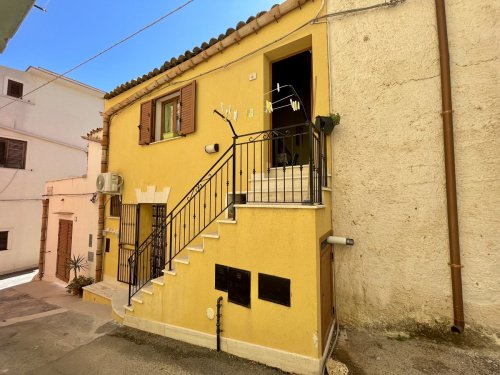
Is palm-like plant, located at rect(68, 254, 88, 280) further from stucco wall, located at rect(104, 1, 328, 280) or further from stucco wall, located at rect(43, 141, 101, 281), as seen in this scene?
stucco wall, located at rect(104, 1, 328, 280)

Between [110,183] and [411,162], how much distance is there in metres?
7.67

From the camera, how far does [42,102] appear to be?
13938 mm

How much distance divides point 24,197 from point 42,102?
526cm

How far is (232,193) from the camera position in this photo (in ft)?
16.6

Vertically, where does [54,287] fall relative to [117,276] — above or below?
below

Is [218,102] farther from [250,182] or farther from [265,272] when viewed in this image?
[265,272]

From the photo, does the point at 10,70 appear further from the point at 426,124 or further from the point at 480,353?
the point at 480,353

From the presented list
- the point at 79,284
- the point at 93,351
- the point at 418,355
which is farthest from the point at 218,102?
the point at 79,284

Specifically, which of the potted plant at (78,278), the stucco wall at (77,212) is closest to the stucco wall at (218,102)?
the potted plant at (78,278)

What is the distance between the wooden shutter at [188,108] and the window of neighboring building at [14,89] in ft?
41.0

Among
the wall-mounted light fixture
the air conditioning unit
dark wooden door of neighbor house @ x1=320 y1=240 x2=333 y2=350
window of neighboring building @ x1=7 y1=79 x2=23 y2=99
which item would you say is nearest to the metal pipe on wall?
dark wooden door of neighbor house @ x1=320 y1=240 x2=333 y2=350

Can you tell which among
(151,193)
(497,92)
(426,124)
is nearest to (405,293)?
(426,124)

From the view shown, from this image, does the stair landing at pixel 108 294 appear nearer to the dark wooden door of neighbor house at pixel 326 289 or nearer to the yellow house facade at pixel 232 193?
the yellow house facade at pixel 232 193

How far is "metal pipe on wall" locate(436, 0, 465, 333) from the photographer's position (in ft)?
10.9
